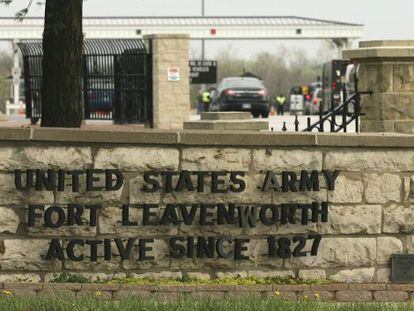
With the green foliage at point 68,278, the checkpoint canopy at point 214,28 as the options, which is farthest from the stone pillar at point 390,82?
the checkpoint canopy at point 214,28

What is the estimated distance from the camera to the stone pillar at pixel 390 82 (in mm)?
13992

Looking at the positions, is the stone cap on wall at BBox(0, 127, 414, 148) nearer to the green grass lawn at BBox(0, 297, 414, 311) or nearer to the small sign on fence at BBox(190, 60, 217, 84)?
the green grass lawn at BBox(0, 297, 414, 311)

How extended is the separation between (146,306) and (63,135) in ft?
6.83

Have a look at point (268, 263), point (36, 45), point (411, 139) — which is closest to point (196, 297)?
point (268, 263)

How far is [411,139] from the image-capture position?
33.8 feet

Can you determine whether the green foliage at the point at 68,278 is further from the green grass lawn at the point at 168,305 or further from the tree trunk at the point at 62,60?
the tree trunk at the point at 62,60

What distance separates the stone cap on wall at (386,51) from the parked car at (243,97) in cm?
Answer: 2835

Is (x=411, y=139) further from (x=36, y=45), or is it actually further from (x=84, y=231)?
(x=36, y=45)

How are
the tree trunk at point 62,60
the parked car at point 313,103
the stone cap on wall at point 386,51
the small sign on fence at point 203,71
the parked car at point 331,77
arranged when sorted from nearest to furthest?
the tree trunk at point 62,60 < the stone cap on wall at point 386,51 < the small sign on fence at point 203,71 < the parked car at point 331,77 < the parked car at point 313,103

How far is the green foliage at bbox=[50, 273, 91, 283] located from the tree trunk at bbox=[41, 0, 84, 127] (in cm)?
213

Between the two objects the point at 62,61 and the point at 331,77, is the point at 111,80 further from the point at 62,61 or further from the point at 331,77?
the point at 331,77

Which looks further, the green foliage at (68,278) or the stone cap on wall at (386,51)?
the stone cap on wall at (386,51)

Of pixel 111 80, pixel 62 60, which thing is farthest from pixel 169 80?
pixel 62 60

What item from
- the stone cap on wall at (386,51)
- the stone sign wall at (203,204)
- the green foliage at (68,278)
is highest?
the stone cap on wall at (386,51)
